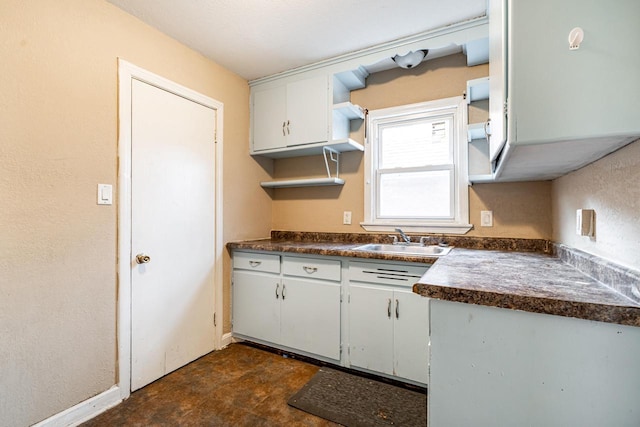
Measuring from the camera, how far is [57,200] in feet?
5.14

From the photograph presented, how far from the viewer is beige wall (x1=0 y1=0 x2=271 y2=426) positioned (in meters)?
1.42

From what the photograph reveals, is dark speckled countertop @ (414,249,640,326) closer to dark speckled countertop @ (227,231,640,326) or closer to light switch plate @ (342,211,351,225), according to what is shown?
dark speckled countertop @ (227,231,640,326)

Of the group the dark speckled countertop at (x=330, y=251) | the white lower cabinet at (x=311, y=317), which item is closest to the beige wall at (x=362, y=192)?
the dark speckled countertop at (x=330, y=251)

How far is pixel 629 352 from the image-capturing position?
2.44 feet

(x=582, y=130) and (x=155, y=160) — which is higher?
(x=155, y=160)

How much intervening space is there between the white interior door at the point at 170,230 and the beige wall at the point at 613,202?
2.36 metres

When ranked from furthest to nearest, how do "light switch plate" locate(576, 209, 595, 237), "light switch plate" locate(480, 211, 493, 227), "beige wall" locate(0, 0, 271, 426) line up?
"light switch plate" locate(480, 211, 493, 227), "beige wall" locate(0, 0, 271, 426), "light switch plate" locate(576, 209, 595, 237)

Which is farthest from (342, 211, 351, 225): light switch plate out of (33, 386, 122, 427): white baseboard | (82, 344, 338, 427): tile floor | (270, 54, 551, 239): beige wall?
(33, 386, 122, 427): white baseboard

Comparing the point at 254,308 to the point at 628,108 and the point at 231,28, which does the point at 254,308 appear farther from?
the point at 628,108

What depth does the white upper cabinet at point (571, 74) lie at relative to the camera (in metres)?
0.76

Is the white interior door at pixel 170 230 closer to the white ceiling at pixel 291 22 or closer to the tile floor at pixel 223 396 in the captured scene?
the tile floor at pixel 223 396

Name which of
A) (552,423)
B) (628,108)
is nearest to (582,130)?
(628,108)

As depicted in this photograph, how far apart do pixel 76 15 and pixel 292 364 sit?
102 inches

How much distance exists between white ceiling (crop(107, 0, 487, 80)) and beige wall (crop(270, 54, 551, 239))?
0.40 m
